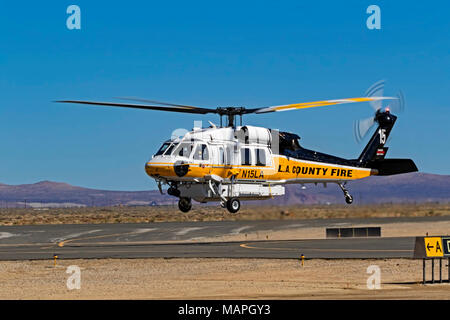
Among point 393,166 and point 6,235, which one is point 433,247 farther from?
point 6,235

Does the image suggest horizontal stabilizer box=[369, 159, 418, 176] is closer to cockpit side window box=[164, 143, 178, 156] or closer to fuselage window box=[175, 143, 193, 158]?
fuselage window box=[175, 143, 193, 158]

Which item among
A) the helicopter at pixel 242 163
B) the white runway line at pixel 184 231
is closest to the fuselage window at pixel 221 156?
the helicopter at pixel 242 163

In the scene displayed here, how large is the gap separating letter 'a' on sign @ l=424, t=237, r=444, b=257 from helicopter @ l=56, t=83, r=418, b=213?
14.1ft

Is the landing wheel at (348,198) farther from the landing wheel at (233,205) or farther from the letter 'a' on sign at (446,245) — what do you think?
the landing wheel at (233,205)

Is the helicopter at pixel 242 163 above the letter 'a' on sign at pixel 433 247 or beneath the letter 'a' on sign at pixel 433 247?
above

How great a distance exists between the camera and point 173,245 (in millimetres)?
67750

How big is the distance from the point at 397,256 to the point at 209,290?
19.4 m

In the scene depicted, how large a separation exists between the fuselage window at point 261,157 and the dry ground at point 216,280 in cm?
667

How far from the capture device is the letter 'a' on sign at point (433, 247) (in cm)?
3631

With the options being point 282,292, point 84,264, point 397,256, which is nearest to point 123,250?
point 84,264

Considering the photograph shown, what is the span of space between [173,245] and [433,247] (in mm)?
34916

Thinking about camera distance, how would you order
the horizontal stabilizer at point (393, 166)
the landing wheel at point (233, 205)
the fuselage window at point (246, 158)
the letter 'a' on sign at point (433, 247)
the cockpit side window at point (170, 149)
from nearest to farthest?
the letter 'a' on sign at point (433, 247) < the cockpit side window at point (170, 149) < the landing wheel at point (233, 205) < the fuselage window at point (246, 158) < the horizontal stabilizer at point (393, 166)

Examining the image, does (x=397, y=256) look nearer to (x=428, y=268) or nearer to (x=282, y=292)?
(x=428, y=268)

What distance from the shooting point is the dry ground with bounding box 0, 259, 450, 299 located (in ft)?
120
